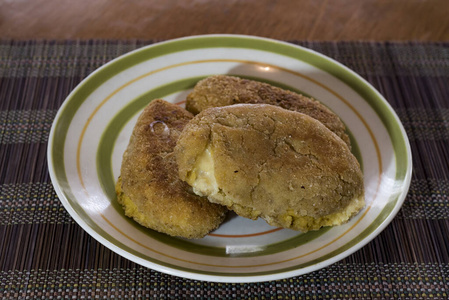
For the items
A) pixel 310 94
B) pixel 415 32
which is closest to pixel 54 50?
pixel 310 94

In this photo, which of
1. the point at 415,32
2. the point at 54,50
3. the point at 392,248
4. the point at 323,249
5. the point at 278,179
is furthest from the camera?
the point at 415,32

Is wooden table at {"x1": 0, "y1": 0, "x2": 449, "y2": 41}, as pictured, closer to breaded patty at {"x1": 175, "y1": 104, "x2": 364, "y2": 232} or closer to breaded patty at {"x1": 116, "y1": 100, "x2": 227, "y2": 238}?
breaded patty at {"x1": 116, "y1": 100, "x2": 227, "y2": 238}

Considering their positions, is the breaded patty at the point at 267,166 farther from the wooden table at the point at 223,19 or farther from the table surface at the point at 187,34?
the wooden table at the point at 223,19

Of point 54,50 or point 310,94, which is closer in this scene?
point 310,94

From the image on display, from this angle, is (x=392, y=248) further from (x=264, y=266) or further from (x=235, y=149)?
(x=235, y=149)

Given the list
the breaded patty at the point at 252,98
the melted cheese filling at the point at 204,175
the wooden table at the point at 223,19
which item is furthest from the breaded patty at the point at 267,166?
the wooden table at the point at 223,19

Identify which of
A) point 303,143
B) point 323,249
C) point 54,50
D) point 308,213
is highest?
point 303,143

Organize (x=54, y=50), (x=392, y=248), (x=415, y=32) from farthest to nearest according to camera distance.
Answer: (x=415, y=32), (x=54, y=50), (x=392, y=248)
